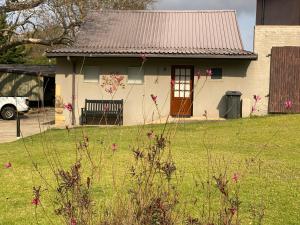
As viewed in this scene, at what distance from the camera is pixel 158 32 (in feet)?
68.7

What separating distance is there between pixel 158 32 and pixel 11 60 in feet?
81.4

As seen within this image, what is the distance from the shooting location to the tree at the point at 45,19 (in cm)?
2280

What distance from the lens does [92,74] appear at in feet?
64.0

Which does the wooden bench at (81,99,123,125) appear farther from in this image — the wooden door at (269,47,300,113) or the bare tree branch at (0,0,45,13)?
the bare tree branch at (0,0,45,13)

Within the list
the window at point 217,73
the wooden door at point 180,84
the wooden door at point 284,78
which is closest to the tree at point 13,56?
the wooden door at point 180,84

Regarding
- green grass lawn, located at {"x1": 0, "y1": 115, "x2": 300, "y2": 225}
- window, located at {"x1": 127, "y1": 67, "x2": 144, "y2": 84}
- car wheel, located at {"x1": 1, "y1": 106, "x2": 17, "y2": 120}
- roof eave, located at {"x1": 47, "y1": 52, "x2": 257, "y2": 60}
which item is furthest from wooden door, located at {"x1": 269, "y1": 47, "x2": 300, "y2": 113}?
car wheel, located at {"x1": 1, "y1": 106, "x2": 17, "y2": 120}

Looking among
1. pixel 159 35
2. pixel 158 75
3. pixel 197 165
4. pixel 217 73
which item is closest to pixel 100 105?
pixel 158 75

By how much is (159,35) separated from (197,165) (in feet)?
42.3

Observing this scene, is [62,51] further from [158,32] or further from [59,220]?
[59,220]

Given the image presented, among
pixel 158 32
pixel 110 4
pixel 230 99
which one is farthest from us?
pixel 110 4

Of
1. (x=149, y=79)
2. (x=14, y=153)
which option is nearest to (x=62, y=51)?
(x=149, y=79)

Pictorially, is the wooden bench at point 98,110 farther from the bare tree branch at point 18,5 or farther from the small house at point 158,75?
the bare tree branch at point 18,5

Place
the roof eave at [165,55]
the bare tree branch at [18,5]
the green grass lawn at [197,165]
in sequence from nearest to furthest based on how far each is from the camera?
1. the green grass lawn at [197,165]
2. the roof eave at [165,55]
3. the bare tree branch at [18,5]

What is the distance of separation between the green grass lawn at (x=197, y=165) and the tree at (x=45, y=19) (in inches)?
423
